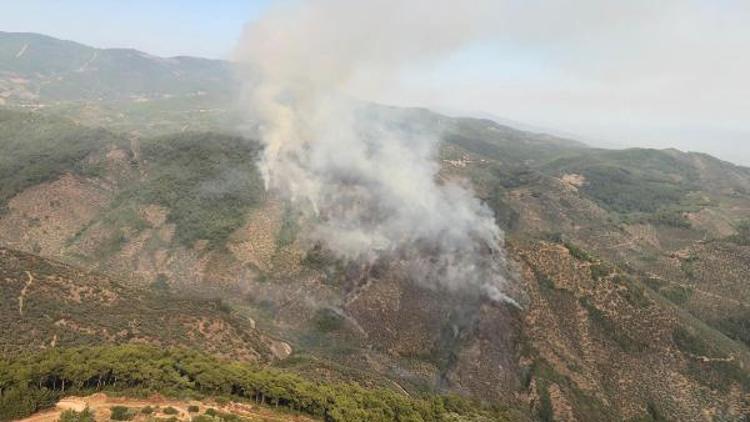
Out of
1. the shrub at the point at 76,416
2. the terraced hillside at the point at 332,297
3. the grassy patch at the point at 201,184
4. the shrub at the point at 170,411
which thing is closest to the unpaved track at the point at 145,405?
the shrub at the point at 170,411

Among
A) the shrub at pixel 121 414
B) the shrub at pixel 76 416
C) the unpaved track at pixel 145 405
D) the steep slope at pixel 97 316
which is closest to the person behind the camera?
the shrub at pixel 76 416

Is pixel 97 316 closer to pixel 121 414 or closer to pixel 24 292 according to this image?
pixel 24 292

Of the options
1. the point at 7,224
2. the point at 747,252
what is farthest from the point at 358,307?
the point at 747,252

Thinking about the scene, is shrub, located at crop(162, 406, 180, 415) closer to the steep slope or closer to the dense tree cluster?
the dense tree cluster

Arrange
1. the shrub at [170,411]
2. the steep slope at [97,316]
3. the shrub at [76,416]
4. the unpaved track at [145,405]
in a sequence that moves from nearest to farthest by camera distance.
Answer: the shrub at [76,416], the unpaved track at [145,405], the shrub at [170,411], the steep slope at [97,316]

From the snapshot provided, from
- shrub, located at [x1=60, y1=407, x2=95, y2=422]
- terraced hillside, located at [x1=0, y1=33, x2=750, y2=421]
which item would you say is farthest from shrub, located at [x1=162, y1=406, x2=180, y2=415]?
terraced hillside, located at [x1=0, y1=33, x2=750, y2=421]

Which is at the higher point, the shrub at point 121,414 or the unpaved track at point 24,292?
the shrub at point 121,414

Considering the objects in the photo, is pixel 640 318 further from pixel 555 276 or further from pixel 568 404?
pixel 568 404

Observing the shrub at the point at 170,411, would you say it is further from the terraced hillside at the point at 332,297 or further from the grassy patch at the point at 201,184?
the grassy patch at the point at 201,184
